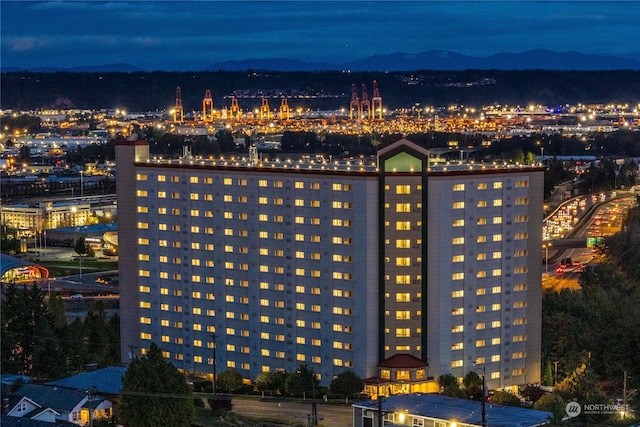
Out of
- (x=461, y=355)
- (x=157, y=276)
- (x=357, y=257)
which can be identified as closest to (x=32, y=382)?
(x=157, y=276)

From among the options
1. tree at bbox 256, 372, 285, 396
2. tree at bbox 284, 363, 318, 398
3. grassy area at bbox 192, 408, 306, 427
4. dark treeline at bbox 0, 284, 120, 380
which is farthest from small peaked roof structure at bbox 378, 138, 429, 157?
dark treeline at bbox 0, 284, 120, 380

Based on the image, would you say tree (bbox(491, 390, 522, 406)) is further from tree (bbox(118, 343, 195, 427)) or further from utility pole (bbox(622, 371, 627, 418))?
tree (bbox(118, 343, 195, 427))

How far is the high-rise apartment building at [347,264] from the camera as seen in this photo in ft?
144

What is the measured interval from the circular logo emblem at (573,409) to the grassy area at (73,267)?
151 feet

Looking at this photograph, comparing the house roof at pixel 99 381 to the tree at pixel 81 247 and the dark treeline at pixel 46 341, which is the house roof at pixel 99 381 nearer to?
the dark treeline at pixel 46 341

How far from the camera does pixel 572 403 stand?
35.3m

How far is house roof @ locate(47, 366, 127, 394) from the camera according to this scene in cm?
4082

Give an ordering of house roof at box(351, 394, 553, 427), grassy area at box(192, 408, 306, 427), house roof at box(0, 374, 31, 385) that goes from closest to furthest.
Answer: house roof at box(351, 394, 553, 427)
grassy area at box(192, 408, 306, 427)
house roof at box(0, 374, 31, 385)

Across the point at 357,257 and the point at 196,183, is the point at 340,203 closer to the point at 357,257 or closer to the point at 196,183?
the point at 357,257

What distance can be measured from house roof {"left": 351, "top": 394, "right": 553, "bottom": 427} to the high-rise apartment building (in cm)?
621

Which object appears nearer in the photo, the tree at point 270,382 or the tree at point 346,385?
the tree at point 346,385

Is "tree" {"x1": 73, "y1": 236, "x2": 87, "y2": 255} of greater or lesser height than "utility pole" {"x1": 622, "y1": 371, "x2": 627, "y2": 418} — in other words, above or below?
above

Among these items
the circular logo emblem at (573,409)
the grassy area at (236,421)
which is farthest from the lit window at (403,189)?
the circular logo emblem at (573,409)

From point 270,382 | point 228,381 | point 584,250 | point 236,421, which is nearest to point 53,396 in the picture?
point 236,421
